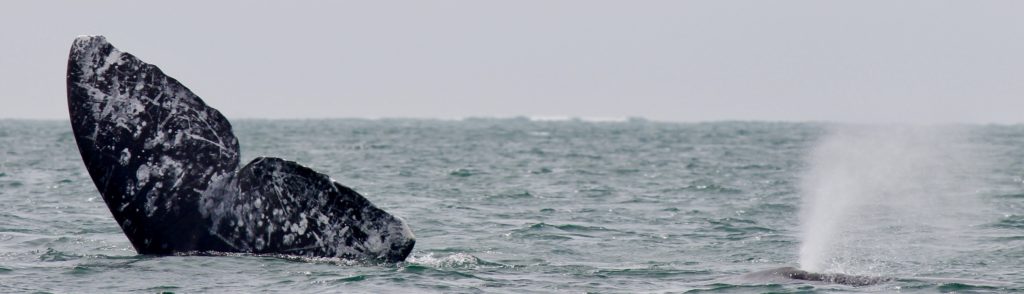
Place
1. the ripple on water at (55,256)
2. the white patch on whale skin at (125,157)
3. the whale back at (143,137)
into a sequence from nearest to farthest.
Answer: the whale back at (143,137) → the white patch on whale skin at (125,157) → the ripple on water at (55,256)

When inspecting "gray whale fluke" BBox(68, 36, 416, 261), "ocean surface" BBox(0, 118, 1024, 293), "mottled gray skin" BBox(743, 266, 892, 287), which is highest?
"gray whale fluke" BBox(68, 36, 416, 261)

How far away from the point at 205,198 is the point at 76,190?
15.2 metres

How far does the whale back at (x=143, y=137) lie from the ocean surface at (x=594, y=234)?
0.66m

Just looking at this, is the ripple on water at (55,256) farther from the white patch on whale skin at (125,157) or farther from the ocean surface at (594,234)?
the white patch on whale skin at (125,157)

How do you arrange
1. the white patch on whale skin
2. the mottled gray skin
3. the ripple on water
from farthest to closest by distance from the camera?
the ripple on water → the mottled gray skin → the white patch on whale skin

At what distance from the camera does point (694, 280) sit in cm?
1527

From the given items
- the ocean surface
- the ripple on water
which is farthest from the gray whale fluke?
the ripple on water

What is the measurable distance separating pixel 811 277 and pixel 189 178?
6.13m

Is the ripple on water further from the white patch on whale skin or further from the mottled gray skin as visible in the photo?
the mottled gray skin

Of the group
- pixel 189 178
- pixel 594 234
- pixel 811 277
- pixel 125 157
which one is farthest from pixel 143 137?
pixel 594 234

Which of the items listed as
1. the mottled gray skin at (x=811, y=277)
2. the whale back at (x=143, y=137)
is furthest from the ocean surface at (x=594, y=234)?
the whale back at (x=143, y=137)

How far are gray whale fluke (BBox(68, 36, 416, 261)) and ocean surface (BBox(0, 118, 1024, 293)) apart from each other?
11.7 inches

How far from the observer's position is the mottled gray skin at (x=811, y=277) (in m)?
14.4

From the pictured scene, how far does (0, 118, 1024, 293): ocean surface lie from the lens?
14.3 meters
